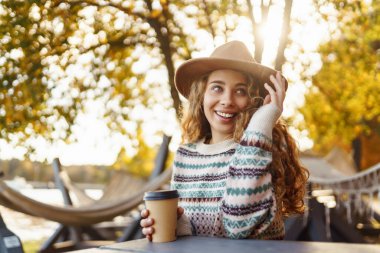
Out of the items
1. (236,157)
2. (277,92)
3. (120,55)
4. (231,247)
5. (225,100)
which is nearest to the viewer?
(231,247)

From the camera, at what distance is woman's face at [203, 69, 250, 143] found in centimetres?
179

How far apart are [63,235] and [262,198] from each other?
4485mm

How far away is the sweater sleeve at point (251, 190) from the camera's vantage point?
4.81ft

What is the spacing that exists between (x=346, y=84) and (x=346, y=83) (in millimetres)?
29

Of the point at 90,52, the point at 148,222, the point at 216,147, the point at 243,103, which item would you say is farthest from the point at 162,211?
the point at 90,52

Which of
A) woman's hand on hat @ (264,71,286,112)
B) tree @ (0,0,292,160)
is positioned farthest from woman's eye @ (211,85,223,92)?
tree @ (0,0,292,160)

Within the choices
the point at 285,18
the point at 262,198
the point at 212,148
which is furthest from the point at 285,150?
the point at 285,18

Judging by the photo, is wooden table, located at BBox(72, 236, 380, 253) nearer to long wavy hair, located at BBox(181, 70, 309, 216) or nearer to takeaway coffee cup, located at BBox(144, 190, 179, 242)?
takeaway coffee cup, located at BBox(144, 190, 179, 242)

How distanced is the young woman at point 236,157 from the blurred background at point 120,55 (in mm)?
2646

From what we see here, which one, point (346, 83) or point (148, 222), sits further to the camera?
point (346, 83)

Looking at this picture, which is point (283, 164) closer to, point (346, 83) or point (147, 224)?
point (147, 224)

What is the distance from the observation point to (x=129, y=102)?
6.91 meters

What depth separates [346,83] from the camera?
357 inches

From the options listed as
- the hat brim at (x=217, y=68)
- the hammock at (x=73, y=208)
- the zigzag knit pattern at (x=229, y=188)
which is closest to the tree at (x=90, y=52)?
the hammock at (x=73, y=208)
